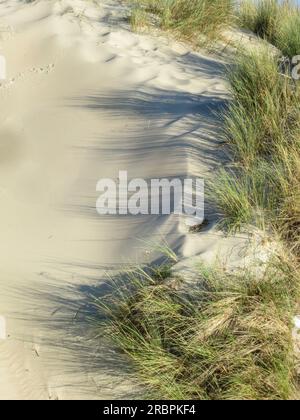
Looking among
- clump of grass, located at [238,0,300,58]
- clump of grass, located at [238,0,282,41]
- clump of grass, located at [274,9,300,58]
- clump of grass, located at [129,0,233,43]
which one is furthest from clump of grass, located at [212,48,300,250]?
clump of grass, located at [238,0,282,41]

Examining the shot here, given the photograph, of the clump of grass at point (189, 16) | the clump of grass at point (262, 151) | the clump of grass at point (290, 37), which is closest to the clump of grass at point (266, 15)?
the clump of grass at point (290, 37)

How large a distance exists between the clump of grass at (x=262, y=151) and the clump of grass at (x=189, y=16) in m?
1.52

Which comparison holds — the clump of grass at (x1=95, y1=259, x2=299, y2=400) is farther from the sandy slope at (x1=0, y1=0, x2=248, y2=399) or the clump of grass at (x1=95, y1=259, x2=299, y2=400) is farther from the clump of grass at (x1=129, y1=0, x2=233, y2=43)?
the clump of grass at (x1=129, y1=0, x2=233, y2=43)

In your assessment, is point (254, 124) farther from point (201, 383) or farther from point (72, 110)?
point (201, 383)

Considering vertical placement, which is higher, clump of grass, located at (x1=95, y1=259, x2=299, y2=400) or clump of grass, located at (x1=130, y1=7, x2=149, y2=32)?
clump of grass, located at (x1=130, y1=7, x2=149, y2=32)

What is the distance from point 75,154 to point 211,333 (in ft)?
7.57

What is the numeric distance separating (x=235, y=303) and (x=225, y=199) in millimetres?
837

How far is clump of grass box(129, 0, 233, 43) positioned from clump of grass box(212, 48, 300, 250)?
4.99ft

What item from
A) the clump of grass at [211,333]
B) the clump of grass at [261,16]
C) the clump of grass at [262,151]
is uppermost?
the clump of grass at [262,151]

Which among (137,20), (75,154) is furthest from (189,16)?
(75,154)

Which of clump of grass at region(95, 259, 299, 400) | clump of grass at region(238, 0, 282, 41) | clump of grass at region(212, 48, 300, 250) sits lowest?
clump of grass at region(238, 0, 282, 41)

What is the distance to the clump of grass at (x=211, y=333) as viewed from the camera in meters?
2.60

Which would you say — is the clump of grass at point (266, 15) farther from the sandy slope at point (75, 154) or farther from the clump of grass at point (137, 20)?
the sandy slope at point (75, 154)

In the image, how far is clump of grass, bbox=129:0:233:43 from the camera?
645 centimetres
